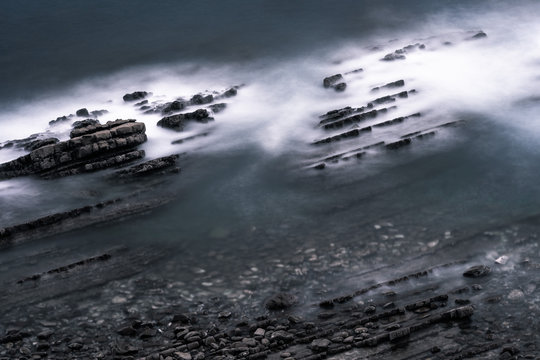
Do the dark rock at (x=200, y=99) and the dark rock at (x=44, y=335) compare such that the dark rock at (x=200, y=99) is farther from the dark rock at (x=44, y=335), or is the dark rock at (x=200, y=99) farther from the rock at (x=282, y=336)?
the rock at (x=282, y=336)

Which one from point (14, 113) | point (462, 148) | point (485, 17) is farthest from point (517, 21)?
point (14, 113)

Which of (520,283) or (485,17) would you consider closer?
(520,283)

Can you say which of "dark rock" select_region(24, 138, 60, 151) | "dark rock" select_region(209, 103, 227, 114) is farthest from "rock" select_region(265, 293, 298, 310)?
"dark rock" select_region(209, 103, 227, 114)

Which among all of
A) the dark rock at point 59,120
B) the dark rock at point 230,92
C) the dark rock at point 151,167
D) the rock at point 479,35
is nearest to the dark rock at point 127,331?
the dark rock at point 151,167

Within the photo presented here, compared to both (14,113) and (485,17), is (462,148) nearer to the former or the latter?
(485,17)

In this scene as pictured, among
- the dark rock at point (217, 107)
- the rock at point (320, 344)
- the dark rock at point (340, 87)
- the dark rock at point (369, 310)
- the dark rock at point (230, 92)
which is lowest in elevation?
the rock at point (320, 344)

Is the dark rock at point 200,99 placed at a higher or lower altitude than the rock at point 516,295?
higher
